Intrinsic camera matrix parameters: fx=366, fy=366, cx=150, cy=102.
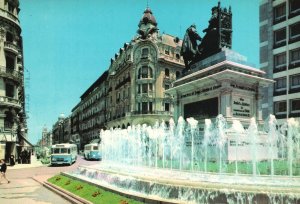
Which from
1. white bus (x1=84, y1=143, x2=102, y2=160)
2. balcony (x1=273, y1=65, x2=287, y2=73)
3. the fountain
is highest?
balcony (x1=273, y1=65, x2=287, y2=73)

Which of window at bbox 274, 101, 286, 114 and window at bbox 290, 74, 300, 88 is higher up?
window at bbox 290, 74, 300, 88

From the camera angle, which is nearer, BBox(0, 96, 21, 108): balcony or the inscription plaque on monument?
the inscription plaque on monument

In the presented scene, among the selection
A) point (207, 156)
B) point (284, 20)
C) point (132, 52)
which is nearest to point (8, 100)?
point (132, 52)

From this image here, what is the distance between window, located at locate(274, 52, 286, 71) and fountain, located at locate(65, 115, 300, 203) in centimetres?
1834

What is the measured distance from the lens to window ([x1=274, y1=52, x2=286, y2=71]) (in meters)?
45.4

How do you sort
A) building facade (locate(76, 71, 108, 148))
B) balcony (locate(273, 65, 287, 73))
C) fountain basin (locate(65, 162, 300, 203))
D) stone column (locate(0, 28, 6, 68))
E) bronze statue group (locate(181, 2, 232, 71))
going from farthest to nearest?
building facade (locate(76, 71, 108, 148)) < balcony (locate(273, 65, 287, 73)) < stone column (locate(0, 28, 6, 68)) < bronze statue group (locate(181, 2, 232, 71)) < fountain basin (locate(65, 162, 300, 203))

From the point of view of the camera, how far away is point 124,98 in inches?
2657

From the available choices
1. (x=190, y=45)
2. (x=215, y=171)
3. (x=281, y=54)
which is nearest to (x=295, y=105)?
(x=281, y=54)

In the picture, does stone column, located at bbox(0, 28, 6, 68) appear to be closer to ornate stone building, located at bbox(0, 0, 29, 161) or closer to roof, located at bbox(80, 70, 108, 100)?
ornate stone building, located at bbox(0, 0, 29, 161)

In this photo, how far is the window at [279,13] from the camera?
4628 centimetres

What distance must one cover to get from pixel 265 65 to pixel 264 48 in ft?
7.71

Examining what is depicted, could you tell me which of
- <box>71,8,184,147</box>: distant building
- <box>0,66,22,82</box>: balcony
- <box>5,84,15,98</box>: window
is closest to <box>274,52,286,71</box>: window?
<box>71,8,184,147</box>: distant building

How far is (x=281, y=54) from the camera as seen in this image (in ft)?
150

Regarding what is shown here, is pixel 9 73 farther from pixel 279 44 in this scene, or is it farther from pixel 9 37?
pixel 279 44
